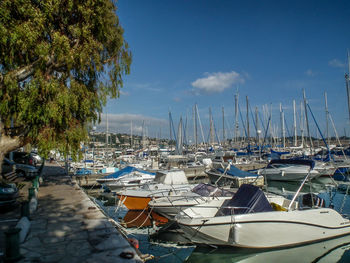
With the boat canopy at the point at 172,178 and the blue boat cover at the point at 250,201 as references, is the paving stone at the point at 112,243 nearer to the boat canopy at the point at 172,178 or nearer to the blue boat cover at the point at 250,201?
the blue boat cover at the point at 250,201

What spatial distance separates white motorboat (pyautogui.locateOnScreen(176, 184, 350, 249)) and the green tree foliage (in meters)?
6.78

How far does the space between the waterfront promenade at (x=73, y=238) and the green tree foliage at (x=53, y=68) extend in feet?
11.3

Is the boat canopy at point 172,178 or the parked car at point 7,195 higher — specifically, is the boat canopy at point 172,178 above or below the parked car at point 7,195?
below

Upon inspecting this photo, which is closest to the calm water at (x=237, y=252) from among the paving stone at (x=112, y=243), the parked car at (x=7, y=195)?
the paving stone at (x=112, y=243)

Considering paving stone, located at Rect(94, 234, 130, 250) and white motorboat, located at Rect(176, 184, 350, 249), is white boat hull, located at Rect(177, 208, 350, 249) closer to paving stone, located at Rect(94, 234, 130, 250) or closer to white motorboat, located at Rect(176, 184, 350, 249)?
white motorboat, located at Rect(176, 184, 350, 249)

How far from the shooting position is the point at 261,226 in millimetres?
8125

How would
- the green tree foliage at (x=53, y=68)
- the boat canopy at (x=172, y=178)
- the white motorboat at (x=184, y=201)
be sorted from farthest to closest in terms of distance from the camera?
the boat canopy at (x=172, y=178) < the white motorboat at (x=184, y=201) < the green tree foliage at (x=53, y=68)

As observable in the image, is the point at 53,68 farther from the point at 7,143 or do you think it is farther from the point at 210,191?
the point at 210,191

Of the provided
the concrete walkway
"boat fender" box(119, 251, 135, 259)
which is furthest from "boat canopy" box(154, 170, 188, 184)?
"boat fender" box(119, 251, 135, 259)

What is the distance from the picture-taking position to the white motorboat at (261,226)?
26.5ft

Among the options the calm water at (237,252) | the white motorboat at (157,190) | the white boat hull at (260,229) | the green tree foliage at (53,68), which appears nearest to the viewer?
the white boat hull at (260,229)

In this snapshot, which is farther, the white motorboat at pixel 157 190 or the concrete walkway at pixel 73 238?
the white motorboat at pixel 157 190

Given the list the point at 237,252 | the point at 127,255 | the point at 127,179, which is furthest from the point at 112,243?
the point at 127,179

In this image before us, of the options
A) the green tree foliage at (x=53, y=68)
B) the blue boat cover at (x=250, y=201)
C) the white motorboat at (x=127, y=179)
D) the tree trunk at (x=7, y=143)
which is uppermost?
the green tree foliage at (x=53, y=68)
